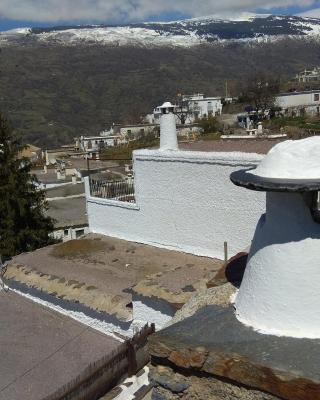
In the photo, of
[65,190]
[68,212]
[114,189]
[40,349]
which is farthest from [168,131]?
[65,190]

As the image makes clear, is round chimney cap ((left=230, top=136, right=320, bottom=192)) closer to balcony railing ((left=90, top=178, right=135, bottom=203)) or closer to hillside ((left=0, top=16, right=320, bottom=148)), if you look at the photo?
balcony railing ((left=90, top=178, right=135, bottom=203))

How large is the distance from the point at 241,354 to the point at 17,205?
15620 millimetres

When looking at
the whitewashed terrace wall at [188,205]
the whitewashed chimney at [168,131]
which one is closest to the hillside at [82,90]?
the whitewashed terrace wall at [188,205]

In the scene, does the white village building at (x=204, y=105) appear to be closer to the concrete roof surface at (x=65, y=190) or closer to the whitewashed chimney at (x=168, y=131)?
the concrete roof surface at (x=65, y=190)

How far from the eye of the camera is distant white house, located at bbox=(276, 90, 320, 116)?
70625mm

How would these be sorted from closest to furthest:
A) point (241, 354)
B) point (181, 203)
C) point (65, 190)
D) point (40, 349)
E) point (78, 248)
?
point (241, 354)
point (40, 349)
point (181, 203)
point (78, 248)
point (65, 190)

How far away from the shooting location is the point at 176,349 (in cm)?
321

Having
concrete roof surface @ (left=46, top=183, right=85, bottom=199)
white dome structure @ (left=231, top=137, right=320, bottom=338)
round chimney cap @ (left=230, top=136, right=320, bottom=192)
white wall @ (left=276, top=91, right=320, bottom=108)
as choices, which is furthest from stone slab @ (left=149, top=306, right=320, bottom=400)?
white wall @ (left=276, top=91, right=320, bottom=108)

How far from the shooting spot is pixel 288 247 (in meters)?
3.27

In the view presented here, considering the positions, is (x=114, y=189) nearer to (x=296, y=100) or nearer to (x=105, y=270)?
(x=105, y=270)

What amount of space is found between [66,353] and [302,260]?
7.00 meters

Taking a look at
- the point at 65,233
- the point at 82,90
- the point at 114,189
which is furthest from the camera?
the point at 82,90

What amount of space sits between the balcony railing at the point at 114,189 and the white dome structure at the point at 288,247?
1121cm

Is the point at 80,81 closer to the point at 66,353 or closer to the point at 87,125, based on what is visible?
the point at 87,125
